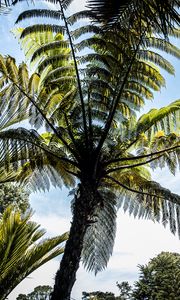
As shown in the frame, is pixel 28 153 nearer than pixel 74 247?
No

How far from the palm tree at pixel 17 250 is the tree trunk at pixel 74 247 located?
4.01ft

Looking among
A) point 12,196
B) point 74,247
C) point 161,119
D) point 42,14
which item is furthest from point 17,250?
point 12,196

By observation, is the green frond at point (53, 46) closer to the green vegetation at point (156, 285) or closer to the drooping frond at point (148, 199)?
the drooping frond at point (148, 199)

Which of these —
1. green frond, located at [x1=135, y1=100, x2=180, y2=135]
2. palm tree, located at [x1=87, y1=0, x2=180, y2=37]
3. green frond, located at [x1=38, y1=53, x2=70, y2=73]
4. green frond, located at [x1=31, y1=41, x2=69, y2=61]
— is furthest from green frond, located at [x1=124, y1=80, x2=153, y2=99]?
palm tree, located at [x1=87, y1=0, x2=180, y2=37]

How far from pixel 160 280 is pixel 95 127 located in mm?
19348

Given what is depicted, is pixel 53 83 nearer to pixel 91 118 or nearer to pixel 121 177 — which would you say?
pixel 91 118

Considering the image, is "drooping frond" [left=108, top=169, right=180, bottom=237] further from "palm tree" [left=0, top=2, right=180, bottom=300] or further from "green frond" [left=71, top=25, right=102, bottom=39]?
"green frond" [left=71, top=25, right=102, bottom=39]

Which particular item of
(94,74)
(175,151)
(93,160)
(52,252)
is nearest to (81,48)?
(94,74)

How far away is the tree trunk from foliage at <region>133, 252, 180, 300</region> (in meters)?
19.2

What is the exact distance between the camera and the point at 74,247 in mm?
5758

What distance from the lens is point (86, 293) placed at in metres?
26.0

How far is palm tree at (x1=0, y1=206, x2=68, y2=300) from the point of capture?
11.4 ft

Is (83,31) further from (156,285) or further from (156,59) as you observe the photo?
(156,285)

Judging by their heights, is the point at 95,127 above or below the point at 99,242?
above
